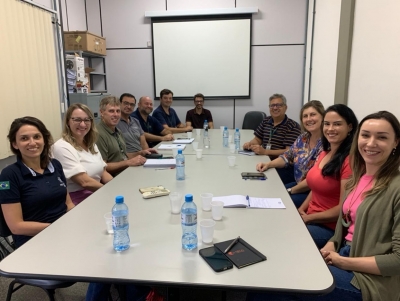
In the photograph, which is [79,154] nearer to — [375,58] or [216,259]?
Answer: [216,259]

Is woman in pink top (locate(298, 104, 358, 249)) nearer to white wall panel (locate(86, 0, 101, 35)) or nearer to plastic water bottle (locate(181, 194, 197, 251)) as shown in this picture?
plastic water bottle (locate(181, 194, 197, 251))

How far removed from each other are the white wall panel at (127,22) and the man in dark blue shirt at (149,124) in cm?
198

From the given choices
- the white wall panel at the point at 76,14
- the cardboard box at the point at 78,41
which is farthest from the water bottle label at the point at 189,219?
the white wall panel at the point at 76,14

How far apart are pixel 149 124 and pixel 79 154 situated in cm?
228

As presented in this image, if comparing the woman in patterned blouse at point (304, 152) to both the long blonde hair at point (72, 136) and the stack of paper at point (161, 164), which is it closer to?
the stack of paper at point (161, 164)

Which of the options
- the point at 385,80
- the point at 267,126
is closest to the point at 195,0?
the point at 267,126

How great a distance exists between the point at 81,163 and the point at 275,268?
1683 millimetres

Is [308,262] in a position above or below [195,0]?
below

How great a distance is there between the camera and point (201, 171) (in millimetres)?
2400

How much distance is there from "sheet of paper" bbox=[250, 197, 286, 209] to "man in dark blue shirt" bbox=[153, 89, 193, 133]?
3.04 metres

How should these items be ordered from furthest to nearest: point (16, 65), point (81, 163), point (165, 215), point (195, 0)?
1. point (195, 0)
2. point (16, 65)
3. point (81, 163)
4. point (165, 215)

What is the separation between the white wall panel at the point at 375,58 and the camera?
2.18 metres

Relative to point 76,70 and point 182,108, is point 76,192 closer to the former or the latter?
point 76,70

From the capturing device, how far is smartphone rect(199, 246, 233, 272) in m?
1.10
